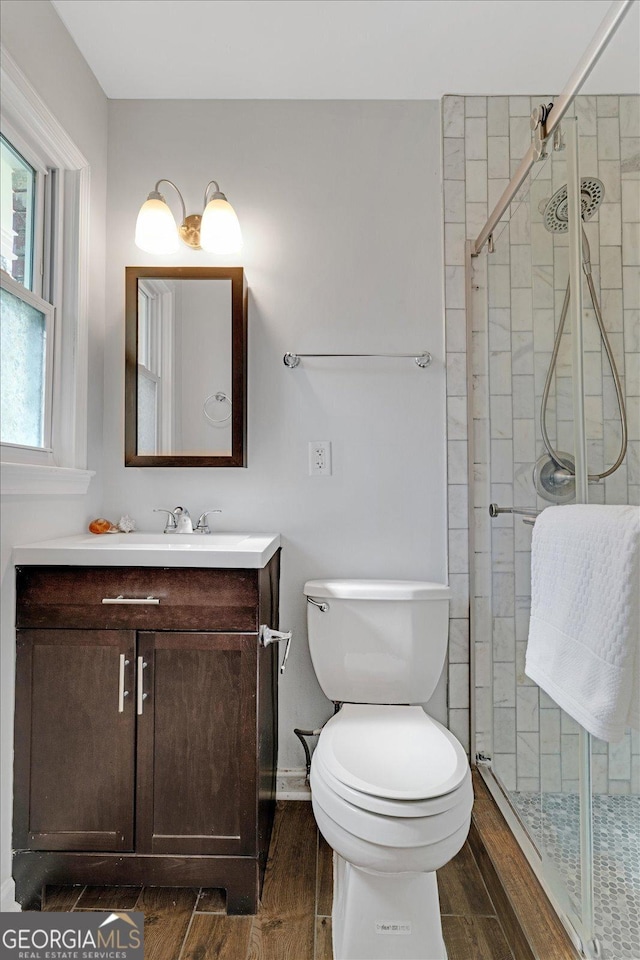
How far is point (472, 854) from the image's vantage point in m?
1.64

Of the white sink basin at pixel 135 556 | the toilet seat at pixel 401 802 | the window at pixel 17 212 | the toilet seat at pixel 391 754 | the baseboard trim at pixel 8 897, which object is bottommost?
the baseboard trim at pixel 8 897

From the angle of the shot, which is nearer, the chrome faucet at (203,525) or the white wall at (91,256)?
the white wall at (91,256)

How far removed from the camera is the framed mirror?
1897 millimetres

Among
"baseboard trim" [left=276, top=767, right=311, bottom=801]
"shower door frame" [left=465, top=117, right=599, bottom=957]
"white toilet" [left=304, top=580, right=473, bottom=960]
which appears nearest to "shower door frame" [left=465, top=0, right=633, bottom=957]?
"shower door frame" [left=465, top=117, right=599, bottom=957]

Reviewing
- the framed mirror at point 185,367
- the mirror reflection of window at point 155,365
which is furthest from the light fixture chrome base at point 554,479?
the mirror reflection of window at point 155,365

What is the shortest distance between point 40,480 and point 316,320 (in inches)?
39.9

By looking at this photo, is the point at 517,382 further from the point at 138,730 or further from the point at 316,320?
the point at 138,730

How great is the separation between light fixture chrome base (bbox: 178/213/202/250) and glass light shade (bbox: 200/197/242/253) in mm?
67

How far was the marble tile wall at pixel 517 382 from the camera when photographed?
1094mm

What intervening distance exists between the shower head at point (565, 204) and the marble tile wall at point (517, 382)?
0.05 feet

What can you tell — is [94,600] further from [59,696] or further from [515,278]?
[515,278]

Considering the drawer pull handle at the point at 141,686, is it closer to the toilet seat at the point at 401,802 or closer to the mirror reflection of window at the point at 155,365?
the toilet seat at the point at 401,802

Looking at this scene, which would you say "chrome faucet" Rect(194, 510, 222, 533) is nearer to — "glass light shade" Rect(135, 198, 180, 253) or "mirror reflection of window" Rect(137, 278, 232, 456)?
"mirror reflection of window" Rect(137, 278, 232, 456)

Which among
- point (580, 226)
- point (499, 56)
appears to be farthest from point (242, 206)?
point (580, 226)
